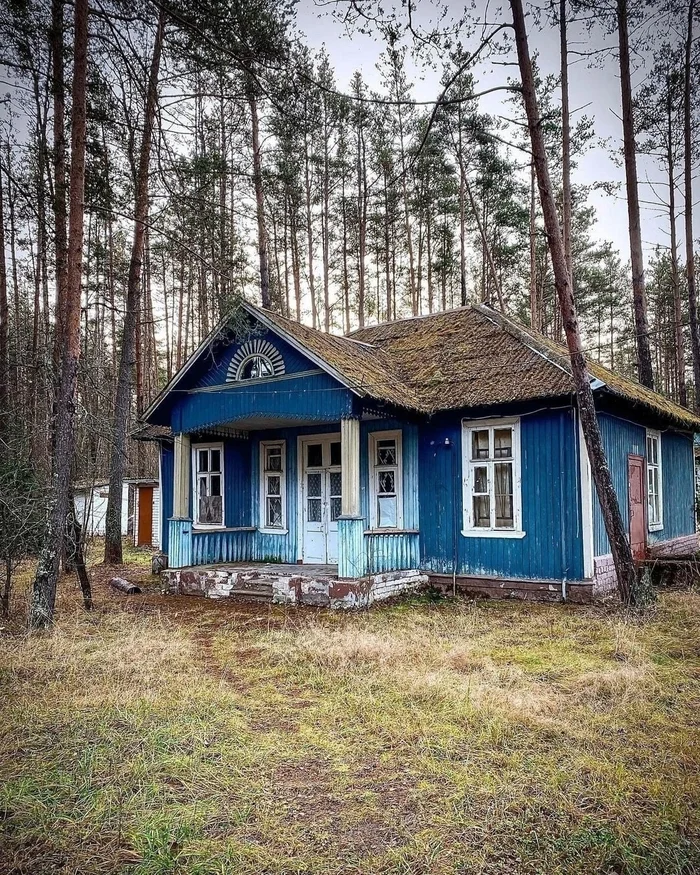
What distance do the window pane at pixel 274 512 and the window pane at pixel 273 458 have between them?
644 millimetres

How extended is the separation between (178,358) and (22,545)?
710 inches

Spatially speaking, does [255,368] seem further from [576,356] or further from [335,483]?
[576,356]

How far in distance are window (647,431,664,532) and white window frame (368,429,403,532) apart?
573cm

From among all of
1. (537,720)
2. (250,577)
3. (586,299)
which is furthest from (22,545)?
(586,299)

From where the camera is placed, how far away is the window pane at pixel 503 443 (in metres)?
10.3

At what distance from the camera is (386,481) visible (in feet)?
37.3

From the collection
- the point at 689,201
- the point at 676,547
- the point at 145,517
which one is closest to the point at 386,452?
the point at 676,547

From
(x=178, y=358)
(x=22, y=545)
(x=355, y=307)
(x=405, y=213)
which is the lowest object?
(x=22, y=545)

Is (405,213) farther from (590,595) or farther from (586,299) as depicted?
(590,595)

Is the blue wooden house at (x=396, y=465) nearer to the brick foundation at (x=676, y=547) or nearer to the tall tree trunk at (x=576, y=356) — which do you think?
the brick foundation at (x=676, y=547)

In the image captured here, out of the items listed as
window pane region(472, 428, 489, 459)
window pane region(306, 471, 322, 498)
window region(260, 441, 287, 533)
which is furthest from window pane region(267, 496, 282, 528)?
window pane region(472, 428, 489, 459)

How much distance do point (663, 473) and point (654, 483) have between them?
678 mm

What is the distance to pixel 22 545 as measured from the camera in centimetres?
836

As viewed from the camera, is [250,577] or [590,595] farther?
[250,577]
